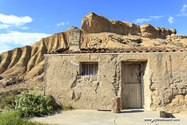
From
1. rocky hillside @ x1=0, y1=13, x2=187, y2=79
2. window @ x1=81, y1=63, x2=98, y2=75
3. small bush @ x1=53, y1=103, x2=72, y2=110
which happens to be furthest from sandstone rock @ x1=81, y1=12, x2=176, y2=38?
small bush @ x1=53, y1=103, x2=72, y2=110

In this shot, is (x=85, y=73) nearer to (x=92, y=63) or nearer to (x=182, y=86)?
(x=92, y=63)

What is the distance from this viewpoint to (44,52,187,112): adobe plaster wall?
5.53 metres

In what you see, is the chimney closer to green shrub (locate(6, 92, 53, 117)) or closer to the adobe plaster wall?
the adobe plaster wall

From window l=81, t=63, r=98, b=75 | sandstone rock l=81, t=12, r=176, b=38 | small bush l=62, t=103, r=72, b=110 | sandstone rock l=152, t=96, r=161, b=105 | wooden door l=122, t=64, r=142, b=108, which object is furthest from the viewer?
sandstone rock l=81, t=12, r=176, b=38

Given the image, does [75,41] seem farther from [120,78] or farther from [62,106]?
[62,106]

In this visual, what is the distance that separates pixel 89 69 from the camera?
6387mm

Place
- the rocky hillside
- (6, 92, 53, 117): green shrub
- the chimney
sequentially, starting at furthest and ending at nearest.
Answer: the rocky hillside
the chimney
(6, 92, 53, 117): green shrub

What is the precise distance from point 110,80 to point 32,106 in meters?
3.20

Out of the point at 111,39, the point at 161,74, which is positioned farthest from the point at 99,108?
the point at 111,39

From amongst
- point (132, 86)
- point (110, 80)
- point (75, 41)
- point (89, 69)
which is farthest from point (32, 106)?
point (132, 86)

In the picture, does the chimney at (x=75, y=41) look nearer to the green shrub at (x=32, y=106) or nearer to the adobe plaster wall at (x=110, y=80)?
the adobe plaster wall at (x=110, y=80)

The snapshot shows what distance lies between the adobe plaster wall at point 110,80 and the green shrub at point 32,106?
0.58m

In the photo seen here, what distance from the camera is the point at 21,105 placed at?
17.1 feet

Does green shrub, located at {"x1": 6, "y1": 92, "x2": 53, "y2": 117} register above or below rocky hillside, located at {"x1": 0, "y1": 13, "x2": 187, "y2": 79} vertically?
below
